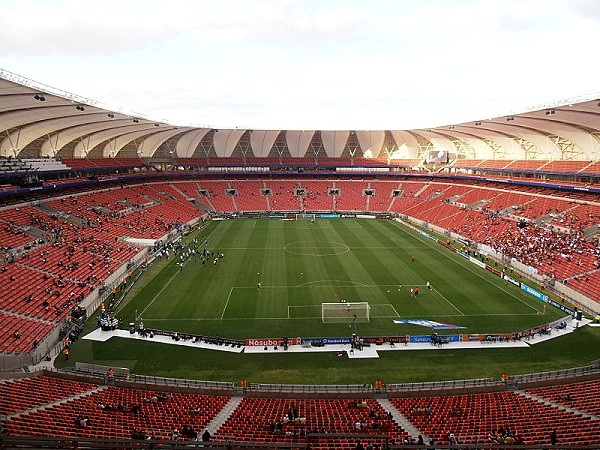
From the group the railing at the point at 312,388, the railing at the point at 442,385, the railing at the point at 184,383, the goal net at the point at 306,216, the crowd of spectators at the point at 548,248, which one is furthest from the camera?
the goal net at the point at 306,216

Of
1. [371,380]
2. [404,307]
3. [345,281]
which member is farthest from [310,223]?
[371,380]

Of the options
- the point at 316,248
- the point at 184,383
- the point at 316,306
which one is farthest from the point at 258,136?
the point at 184,383

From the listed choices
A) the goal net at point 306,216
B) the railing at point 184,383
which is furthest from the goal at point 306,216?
the railing at point 184,383

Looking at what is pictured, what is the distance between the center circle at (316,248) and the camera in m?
44.8

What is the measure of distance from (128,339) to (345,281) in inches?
668

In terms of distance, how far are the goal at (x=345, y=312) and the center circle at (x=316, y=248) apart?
52.5 ft

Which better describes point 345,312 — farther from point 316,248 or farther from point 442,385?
point 316,248

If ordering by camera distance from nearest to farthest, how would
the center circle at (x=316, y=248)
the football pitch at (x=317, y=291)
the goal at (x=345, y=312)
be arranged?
the football pitch at (x=317, y=291)
the goal at (x=345, y=312)
the center circle at (x=316, y=248)

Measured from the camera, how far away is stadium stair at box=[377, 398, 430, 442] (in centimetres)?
1432

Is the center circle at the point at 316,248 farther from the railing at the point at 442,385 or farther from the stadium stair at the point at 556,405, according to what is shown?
the stadium stair at the point at 556,405

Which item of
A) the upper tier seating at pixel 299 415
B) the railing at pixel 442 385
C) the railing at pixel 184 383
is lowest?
the railing at pixel 184 383

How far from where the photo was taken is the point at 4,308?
80.6 ft

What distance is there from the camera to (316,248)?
47.0 metres

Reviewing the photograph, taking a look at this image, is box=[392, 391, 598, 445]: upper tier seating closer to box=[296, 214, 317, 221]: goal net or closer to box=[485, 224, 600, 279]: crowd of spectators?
box=[485, 224, 600, 279]: crowd of spectators
